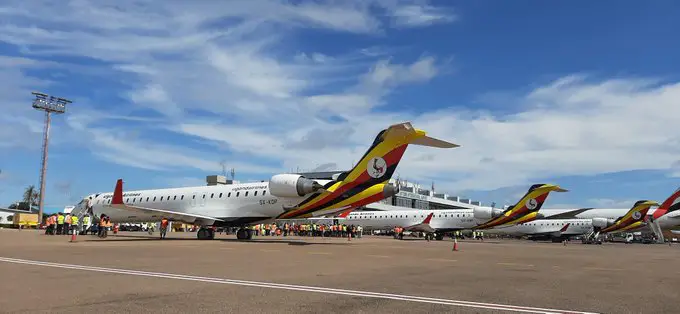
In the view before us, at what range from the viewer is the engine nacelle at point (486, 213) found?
51650 mm

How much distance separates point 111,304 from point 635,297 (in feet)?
27.6

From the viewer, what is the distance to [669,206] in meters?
54.0

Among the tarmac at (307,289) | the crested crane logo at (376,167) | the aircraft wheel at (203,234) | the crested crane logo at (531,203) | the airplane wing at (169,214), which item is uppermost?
the crested crane logo at (376,167)

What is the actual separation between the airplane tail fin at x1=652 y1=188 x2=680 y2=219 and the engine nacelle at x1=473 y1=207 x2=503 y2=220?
18318 mm

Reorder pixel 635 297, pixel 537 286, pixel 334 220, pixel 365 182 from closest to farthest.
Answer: pixel 635 297 → pixel 537 286 → pixel 365 182 → pixel 334 220

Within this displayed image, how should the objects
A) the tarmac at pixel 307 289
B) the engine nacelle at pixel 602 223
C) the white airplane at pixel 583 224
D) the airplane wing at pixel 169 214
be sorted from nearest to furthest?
the tarmac at pixel 307 289
the airplane wing at pixel 169 214
the white airplane at pixel 583 224
the engine nacelle at pixel 602 223

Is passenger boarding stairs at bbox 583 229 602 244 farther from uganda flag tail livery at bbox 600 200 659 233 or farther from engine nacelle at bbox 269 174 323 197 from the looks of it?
engine nacelle at bbox 269 174 323 197

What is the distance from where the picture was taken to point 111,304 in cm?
677

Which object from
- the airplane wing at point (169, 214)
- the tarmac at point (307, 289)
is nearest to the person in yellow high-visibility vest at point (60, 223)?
the airplane wing at point (169, 214)

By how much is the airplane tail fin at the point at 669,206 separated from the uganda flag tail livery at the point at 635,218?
0.86m

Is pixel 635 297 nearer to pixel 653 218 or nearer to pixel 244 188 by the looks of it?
pixel 244 188

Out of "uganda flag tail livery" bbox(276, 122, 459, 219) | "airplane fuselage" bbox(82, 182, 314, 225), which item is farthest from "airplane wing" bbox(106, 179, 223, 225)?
"uganda flag tail livery" bbox(276, 122, 459, 219)

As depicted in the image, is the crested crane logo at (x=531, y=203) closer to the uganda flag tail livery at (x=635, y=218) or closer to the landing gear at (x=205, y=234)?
the uganda flag tail livery at (x=635, y=218)

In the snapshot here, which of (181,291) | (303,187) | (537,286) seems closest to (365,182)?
(303,187)
